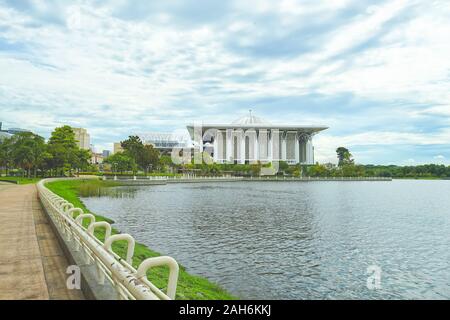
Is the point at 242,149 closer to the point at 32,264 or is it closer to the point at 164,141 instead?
the point at 164,141

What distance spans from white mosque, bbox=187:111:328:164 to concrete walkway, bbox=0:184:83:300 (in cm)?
15168

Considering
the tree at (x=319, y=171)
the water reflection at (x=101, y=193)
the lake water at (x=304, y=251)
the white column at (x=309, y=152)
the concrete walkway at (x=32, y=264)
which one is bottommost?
the lake water at (x=304, y=251)

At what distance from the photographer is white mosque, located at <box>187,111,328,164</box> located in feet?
549

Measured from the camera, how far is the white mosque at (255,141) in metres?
167

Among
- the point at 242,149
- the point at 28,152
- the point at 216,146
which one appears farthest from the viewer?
the point at 242,149

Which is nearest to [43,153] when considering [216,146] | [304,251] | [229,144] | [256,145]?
[304,251]

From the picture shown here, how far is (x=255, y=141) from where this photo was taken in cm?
17012

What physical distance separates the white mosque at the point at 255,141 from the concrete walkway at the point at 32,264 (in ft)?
498

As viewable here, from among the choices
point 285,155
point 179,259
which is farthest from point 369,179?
point 179,259

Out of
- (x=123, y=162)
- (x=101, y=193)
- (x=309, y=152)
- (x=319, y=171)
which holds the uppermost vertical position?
(x=309, y=152)

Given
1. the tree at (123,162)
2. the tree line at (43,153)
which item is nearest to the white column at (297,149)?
the tree at (123,162)

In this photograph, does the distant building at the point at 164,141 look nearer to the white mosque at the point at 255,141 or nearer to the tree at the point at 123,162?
the white mosque at the point at 255,141

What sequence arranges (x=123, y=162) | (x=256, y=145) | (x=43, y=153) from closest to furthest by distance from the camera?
1. (x=43, y=153)
2. (x=123, y=162)
3. (x=256, y=145)

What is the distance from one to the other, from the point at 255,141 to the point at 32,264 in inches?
6459
